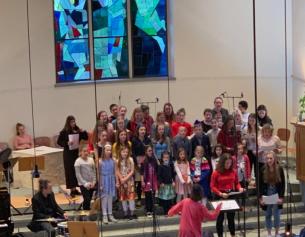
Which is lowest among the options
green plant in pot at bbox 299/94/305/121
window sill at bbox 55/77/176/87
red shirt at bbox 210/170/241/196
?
red shirt at bbox 210/170/241/196

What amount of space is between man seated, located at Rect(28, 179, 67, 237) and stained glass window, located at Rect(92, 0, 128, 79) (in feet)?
15.5

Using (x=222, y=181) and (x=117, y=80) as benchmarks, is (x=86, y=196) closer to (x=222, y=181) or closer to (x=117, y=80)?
(x=222, y=181)

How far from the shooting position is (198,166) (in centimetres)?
1012

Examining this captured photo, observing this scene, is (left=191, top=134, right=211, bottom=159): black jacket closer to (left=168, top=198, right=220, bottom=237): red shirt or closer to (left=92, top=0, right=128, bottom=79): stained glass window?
(left=168, top=198, right=220, bottom=237): red shirt

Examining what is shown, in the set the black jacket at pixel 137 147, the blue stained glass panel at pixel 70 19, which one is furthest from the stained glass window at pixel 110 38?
the black jacket at pixel 137 147

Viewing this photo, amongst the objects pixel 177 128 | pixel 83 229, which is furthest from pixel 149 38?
pixel 83 229

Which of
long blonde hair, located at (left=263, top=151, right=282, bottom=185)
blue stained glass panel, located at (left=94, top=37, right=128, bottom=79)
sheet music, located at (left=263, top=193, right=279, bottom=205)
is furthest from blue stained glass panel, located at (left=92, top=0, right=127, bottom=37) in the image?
sheet music, located at (left=263, top=193, right=279, bottom=205)

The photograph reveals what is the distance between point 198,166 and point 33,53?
4203 millimetres

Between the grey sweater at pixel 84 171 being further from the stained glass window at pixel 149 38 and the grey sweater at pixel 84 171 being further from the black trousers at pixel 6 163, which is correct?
the stained glass window at pixel 149 38

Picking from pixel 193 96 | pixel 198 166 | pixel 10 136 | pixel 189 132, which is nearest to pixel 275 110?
pixel 193 96

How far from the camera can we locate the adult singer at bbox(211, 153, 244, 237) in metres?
9.42

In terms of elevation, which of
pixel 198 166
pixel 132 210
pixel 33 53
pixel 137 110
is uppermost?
pixel 33 53

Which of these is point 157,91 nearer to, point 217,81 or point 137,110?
point 217,81

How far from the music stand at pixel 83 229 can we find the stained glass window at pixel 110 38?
19.9 feet
